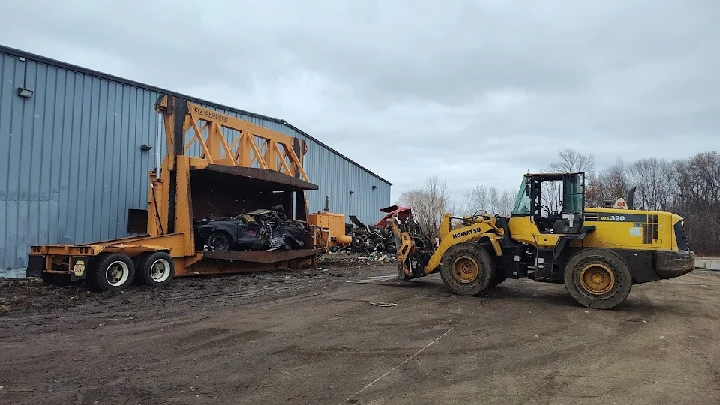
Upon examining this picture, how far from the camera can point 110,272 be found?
33.2 feet

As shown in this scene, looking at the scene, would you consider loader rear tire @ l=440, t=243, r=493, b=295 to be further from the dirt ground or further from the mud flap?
the mud flap

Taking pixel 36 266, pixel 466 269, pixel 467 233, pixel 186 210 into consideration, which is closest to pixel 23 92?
pixel 186 210

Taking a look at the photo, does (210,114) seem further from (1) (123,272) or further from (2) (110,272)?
(2) (110,272)

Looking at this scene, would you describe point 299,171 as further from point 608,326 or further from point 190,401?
point 190,401

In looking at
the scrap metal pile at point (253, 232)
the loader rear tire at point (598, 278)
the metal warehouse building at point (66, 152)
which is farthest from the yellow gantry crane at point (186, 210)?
the loader rear tire at point (598, 278)

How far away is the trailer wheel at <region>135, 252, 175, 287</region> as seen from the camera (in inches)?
423

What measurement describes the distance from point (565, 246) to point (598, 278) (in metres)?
0.85

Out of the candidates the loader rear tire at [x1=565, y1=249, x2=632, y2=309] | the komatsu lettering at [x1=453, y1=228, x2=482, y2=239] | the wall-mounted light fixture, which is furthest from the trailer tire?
the loader rear tire at [x1=565, y1=249, x2=632, y2=309]

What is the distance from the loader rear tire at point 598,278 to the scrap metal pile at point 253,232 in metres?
7.99

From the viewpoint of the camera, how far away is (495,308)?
29.9ft

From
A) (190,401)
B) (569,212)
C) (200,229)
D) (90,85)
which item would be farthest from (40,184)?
(569,212)

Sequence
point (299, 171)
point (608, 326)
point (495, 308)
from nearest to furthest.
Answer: point (608, 326) → point (495, 308) → point (299, 171)

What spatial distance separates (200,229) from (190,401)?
970cm

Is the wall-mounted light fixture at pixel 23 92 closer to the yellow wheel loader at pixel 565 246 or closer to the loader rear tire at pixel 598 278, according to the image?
the yellow wheel loader at pixel 565 246
